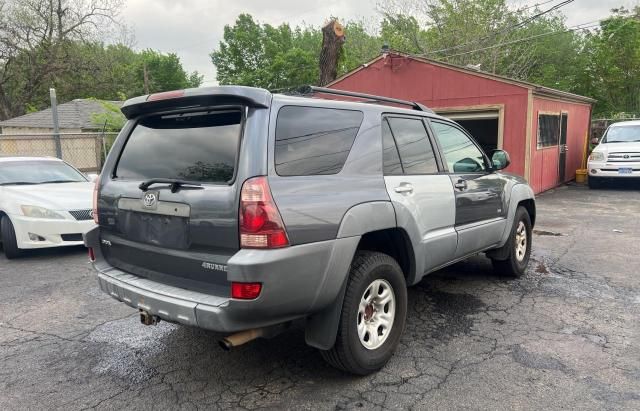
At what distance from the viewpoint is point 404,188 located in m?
3.53

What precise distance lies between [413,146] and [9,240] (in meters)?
5.61

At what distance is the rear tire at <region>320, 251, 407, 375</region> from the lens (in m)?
3.02

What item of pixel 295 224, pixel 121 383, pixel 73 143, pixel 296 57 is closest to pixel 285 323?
pixel 295 224

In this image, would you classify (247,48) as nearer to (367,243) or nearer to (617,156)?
(617,156)

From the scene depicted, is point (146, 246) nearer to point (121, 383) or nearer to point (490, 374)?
point (121, 383)

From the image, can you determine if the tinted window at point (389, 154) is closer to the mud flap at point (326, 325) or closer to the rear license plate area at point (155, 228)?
the mud flap at point (326, 325)

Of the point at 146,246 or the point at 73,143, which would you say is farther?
the point at 73,143

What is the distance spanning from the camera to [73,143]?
19.3 m

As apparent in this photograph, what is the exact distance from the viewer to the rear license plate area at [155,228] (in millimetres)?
2855

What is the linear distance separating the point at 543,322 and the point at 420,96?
938 centimetres

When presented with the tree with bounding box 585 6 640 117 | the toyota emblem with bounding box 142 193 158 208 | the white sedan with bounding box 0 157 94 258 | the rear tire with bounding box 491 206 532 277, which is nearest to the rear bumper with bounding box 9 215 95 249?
the white sedan with bounding box 0 157 94 258

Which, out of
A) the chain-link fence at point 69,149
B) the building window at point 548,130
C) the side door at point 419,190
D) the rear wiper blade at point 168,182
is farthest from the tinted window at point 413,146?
the chain-link fence at point 69,149

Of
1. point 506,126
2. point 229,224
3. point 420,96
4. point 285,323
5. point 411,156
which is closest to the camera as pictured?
point 229,224

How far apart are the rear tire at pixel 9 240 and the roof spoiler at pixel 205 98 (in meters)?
4.37
